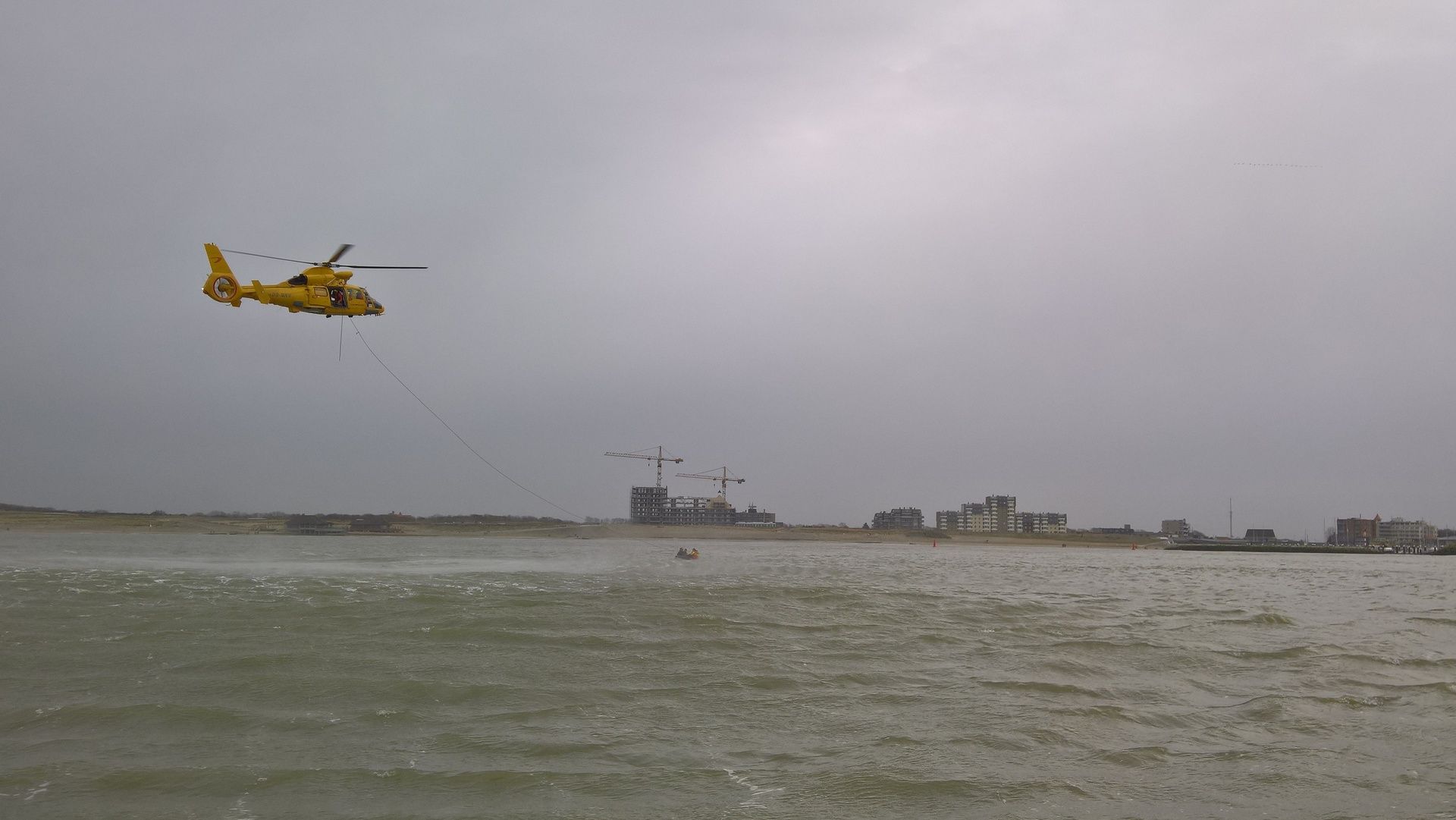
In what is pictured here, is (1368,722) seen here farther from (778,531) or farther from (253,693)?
(778,531)

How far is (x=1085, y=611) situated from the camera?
23359mm

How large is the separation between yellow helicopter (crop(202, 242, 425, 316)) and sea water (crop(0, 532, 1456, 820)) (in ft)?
27.6

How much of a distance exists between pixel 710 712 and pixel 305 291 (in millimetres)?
18499

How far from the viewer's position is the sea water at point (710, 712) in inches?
293

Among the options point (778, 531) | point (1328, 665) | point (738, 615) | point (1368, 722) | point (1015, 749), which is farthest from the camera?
point (778, 531)

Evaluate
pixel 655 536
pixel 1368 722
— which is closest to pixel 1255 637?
pixel 1368 722

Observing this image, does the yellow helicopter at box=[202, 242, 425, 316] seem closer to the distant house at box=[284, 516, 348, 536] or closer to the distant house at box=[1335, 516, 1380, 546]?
the distant house at box=[284, 516, 348, 536]

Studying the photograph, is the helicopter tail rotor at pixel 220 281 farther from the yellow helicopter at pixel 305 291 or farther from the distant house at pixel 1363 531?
the distant house at pixel 1363 531

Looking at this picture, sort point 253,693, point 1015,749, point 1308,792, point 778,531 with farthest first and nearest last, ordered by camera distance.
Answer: point 778,531, point 253,693, point 1015,749, point 1308,792

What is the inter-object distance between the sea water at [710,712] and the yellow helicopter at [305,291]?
8422mm

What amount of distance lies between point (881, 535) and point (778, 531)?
2287cm

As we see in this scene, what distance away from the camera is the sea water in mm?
7449

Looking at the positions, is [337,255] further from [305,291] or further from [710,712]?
[710,712]

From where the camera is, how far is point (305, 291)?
22.8 m
